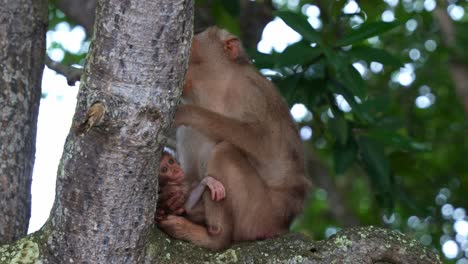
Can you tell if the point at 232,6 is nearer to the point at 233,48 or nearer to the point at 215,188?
the point at 233,48

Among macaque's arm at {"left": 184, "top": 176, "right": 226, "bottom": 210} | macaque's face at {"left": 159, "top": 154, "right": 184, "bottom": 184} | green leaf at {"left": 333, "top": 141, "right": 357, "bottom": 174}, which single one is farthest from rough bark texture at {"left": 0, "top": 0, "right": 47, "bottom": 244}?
green leaf at {"left": 333, "top": 141, "right": 357, "bottom": 174}

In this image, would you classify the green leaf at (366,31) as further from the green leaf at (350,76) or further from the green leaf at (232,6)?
the green leaf at (232,6)

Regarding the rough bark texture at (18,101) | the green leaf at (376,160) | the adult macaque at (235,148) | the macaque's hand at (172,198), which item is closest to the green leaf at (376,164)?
the green leaf at (376,160)

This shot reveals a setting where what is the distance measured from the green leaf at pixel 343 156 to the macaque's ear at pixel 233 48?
1.26 metres

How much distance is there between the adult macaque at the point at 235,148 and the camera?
13.0 feet

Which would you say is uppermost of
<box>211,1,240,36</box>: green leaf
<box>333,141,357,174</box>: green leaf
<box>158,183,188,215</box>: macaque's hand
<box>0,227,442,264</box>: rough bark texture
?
<box>211,1,240,36</box>: green leaf

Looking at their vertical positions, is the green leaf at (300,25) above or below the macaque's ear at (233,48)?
above

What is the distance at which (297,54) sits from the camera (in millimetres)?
4891

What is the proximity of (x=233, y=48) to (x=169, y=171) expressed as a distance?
0.85 metres

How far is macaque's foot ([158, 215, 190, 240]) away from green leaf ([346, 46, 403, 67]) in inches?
64.8

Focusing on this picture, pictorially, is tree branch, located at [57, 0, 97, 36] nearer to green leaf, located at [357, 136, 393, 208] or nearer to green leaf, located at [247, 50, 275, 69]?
green leaf, located at [247, 50, 275, 69]

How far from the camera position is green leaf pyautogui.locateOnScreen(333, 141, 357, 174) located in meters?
5.59

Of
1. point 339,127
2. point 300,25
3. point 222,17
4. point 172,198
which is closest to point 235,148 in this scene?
point 172,198

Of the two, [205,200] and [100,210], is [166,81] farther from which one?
[205,200]
